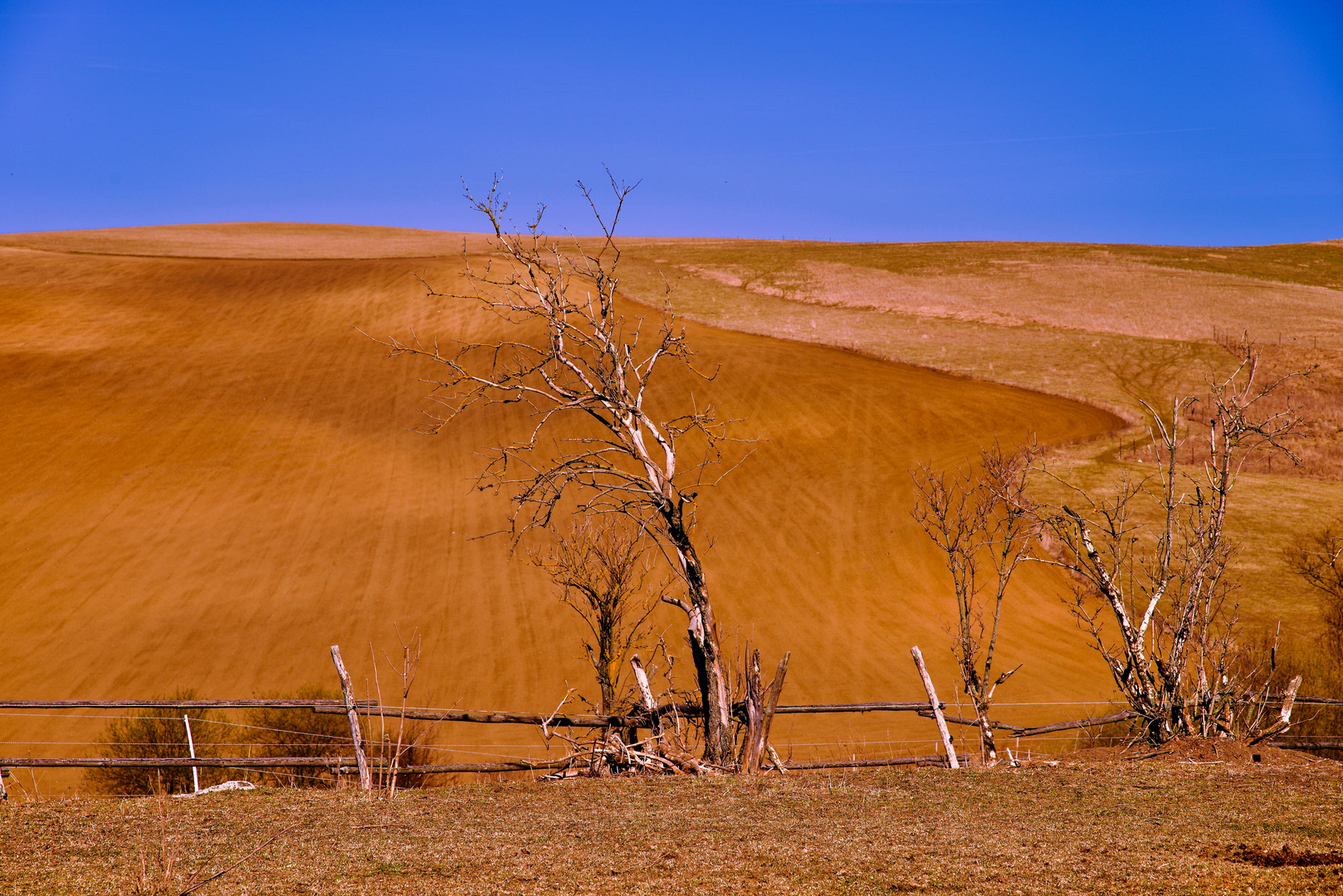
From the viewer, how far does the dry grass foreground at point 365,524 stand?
59.9 feet

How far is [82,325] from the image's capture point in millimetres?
36531

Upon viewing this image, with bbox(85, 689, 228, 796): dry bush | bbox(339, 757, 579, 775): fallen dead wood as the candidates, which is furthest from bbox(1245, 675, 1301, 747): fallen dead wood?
bbox(85, 689, 228, 796): dry bush

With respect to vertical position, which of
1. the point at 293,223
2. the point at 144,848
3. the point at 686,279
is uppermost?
the point at 293,223

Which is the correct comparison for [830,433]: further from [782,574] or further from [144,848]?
[144,848]

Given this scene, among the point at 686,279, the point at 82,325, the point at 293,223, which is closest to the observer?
the point at 82,325

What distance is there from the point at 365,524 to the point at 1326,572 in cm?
2167

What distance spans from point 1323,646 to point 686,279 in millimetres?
36736

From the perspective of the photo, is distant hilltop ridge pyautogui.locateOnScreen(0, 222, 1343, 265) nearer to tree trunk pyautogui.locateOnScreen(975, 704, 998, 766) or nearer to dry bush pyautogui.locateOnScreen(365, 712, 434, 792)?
dry bush pyautogui.locateOnScreen(365, 712, 434, 792)

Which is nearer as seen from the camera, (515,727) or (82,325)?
(515,727)

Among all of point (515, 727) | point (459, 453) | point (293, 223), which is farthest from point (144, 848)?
point (293, 223)

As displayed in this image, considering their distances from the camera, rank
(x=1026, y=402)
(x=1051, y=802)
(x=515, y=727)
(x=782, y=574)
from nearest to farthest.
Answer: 1. (x=1051, y=802)
2. (x=515, y=727)
3. (x=782, y=574)
4. (x=1026, y=402)

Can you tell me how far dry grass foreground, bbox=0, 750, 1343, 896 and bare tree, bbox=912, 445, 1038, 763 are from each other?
93.6 inches

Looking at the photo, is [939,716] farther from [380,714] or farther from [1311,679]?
[1311,679]

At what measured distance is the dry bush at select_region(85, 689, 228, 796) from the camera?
43.1 ft
